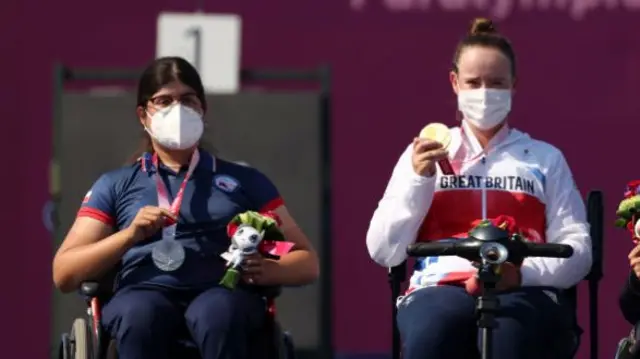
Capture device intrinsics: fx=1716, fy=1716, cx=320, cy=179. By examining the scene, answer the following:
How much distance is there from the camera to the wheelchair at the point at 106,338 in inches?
196

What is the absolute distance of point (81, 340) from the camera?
16.4ft

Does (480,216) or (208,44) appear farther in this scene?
(208,44)

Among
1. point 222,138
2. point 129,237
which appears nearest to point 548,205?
point 129,237

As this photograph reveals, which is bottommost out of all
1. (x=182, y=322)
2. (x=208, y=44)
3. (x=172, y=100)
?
(x=182, y=322)

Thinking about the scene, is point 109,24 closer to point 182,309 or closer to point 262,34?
point 262,34

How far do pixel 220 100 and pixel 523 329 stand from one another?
2680 mm

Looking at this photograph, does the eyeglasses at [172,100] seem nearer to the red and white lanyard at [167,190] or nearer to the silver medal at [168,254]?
the red and white lanyard at [167,190]

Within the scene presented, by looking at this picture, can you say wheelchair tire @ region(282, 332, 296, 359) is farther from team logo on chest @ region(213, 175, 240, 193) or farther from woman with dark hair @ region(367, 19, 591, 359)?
team logo on chest @ region(213, 175, 240, 193)

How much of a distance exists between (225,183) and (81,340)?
673 millimetres

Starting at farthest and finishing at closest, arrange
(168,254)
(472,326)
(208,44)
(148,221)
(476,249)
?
(208,44) < (168,254) < (148,221) < (472,326) < (476,249)

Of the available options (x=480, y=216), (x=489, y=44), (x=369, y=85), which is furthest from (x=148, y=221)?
(x=369, y=85)

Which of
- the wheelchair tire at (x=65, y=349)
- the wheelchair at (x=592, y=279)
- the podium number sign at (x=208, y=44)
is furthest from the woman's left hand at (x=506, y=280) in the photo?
the podium number sign at (x=208, y=44)

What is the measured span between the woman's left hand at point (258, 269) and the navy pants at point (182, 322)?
55mm

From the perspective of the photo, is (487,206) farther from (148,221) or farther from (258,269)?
(148,221)
